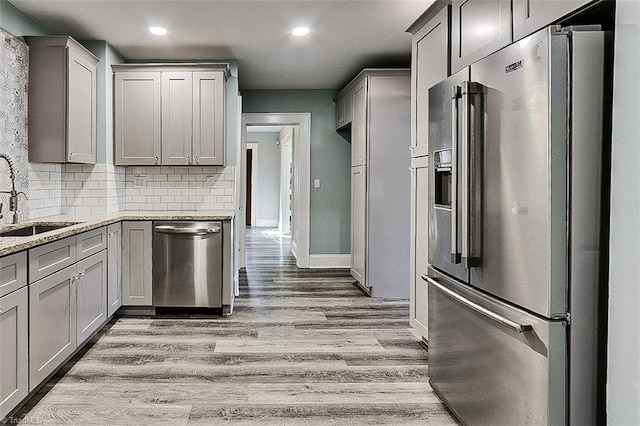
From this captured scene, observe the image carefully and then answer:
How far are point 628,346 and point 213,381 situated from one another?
2.14 metres

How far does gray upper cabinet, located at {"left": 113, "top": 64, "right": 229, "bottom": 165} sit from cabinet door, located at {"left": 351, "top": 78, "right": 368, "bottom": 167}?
145 cm

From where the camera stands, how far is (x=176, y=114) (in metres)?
4.69

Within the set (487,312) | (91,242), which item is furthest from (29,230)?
(487,312)

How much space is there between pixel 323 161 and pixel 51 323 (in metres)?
4.58

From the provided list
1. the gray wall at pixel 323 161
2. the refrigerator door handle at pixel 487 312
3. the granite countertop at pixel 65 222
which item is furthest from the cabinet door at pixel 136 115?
the refrigerator door handle at pixel 487 312

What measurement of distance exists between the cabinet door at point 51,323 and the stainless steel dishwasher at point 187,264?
47.6 inches

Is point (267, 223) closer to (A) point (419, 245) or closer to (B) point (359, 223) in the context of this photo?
(B) point (359, 223)

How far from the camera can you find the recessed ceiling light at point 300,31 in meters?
4.24

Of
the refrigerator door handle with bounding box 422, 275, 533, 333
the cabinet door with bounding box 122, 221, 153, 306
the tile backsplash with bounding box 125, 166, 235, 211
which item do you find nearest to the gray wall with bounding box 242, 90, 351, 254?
the tile backsplash with bounding box 125, 166, 235, 211

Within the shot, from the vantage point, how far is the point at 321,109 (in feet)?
22.6

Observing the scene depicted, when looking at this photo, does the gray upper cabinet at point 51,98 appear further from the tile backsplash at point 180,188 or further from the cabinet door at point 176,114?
the tile backsplash at point 180,188

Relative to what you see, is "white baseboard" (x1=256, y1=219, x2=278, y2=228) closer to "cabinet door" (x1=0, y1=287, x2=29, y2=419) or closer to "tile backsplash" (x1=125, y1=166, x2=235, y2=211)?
"tile backsplash" (x1=125, y1=166, x2=235, y2=211)

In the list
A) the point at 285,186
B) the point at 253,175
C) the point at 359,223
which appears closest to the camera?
the point at 359,223

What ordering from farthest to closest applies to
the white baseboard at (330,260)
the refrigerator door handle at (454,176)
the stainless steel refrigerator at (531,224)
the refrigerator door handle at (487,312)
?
the white baseboard at (330,260)
the refrigerator door handle at (454,176)
the refrigerator door handle at (487,312)
the stainless steel refrigerator at (531,224)
